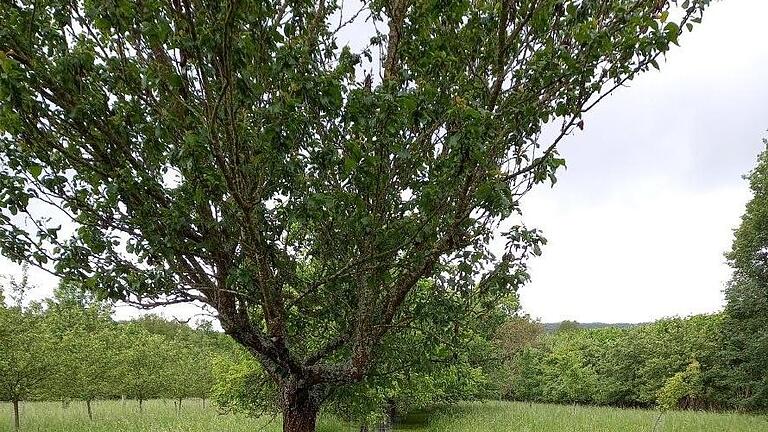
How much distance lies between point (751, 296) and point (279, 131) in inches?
1109

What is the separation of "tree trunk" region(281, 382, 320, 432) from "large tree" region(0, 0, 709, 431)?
54cm

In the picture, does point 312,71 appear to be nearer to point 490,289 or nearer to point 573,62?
point 573,62

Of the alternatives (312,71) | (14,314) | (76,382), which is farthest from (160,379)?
(312,71)

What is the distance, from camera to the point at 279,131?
8.81ft

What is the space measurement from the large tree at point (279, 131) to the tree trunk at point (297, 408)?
0.54 metres

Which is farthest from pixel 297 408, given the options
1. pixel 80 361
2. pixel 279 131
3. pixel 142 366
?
pixel 142 366

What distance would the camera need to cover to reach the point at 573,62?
9.77ft

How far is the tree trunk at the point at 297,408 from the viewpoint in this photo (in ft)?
15.5

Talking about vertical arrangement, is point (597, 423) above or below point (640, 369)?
below

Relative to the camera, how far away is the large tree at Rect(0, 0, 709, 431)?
2.76 m

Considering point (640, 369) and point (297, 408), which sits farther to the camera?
point (640, 369)

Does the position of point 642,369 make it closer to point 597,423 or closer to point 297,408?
point 597,423

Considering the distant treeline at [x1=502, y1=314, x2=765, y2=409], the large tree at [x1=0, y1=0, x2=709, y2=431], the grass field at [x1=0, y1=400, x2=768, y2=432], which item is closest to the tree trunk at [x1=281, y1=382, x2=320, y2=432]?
the large tree at [x1=0, y1=0, x2=709, y2=431]

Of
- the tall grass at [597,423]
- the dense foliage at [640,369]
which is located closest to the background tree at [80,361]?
the tall grass at [597,423]
